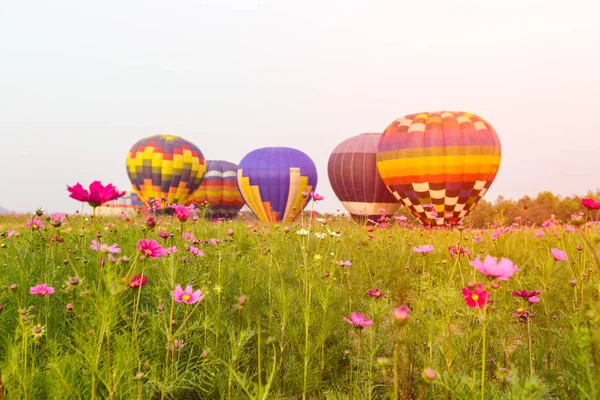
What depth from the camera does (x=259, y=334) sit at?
1.47 m

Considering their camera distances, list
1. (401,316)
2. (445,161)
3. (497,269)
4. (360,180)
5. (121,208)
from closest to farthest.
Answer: (401,316), (497,269), (445,161), (360,180), (121,208)

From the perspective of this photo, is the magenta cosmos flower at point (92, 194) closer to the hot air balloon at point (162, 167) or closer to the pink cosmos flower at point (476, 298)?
the pink cosmos flower at point (476, 298)

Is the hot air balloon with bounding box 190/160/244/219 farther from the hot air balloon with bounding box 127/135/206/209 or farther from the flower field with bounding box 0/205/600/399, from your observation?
the flower field with bounding box 0/205/600/399

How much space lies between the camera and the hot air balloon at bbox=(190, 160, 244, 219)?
32125 mm

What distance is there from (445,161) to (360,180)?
5250 millimetres

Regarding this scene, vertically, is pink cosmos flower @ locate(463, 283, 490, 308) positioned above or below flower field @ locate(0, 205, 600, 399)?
above

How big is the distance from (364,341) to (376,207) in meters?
16.6

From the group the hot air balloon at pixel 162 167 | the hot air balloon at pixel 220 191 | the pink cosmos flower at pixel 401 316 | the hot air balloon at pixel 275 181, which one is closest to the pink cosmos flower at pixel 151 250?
the pink cosmos flower at pixel 401 316

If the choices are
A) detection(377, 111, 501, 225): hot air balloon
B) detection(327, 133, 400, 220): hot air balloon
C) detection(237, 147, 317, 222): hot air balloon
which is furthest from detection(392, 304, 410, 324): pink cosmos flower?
detection(237, 147, 317, 222): hot air balloon

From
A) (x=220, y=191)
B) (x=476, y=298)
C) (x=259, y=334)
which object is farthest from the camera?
(x=220, y=191)

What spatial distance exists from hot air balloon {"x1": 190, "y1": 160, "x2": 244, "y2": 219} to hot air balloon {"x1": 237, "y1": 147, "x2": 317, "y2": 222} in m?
10.4

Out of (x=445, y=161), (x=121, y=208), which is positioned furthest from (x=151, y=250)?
(x=121, y=208)

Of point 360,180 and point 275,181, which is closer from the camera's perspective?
point 360,180

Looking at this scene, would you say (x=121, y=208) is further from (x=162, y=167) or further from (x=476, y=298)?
(x=476, y=298)
